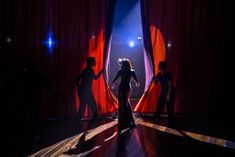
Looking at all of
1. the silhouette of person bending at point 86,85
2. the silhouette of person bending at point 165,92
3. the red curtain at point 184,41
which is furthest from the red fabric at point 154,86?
the silhouette of person bending at point 86,85

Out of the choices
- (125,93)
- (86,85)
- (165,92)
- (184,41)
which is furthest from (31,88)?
(184,41)

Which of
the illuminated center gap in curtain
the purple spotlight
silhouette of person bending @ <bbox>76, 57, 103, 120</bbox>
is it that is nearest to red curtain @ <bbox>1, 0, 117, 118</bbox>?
the purple spotlight

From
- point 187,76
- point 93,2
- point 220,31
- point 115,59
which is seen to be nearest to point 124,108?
point 187,76

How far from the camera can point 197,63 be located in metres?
8.02

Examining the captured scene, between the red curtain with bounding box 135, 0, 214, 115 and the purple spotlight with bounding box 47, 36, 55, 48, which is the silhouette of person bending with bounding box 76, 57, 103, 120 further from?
the red curtain with bounding box 135, 0, 214, 115

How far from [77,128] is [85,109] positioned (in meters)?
1.02

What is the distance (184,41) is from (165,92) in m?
1.51

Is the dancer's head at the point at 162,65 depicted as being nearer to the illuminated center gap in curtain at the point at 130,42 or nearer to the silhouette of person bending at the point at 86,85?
the silhouette of person bending at the point at 86,85

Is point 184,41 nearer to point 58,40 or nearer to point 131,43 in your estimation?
point 58,40

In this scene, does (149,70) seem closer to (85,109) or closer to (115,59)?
(85,109)

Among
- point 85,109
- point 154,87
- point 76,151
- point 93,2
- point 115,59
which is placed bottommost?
point 76,151

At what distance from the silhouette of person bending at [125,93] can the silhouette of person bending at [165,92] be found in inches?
37.9

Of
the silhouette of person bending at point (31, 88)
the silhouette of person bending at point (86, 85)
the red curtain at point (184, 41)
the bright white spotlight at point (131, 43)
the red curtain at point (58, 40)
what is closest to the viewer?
the silhouette of person bending at point (31, 88)

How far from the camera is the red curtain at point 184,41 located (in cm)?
793
